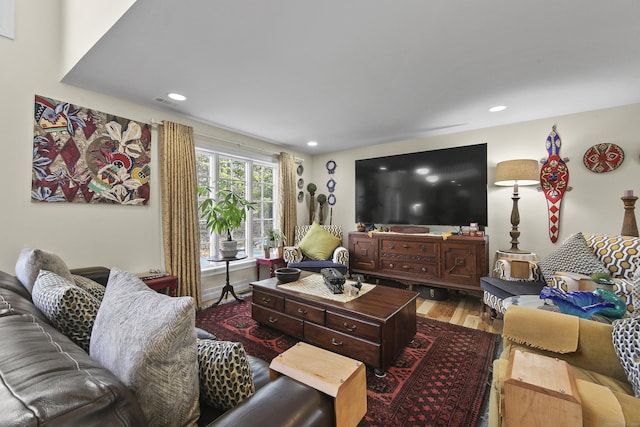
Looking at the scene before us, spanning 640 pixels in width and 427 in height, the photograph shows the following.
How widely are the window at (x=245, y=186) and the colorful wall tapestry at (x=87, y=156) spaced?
2.46 ft

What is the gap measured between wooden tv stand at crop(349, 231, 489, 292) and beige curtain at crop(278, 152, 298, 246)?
106cm

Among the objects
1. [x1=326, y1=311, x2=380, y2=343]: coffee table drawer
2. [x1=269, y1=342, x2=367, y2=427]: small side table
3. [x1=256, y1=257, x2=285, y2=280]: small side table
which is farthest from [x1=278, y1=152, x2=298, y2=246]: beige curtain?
[x1=269, y1=342, x2=367, y2=427]: small side table

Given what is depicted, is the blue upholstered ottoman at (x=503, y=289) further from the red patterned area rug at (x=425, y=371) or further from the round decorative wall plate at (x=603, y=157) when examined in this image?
the round decorative wall plate at (x=603, y=157)

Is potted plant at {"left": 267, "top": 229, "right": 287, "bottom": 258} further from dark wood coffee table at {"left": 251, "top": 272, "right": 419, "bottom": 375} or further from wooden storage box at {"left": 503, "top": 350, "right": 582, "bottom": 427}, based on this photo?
wooden storage box at {"left": 503, "top": 350, "right": 582, "bottom": 427}

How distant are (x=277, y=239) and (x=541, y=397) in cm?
349

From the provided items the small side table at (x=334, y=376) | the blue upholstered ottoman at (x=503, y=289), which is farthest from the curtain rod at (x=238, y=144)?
the blue upholstered ottoman at (x=503, y=289)

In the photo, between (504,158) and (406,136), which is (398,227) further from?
(504,158)

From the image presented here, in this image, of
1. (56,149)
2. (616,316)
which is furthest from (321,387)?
(56,149)

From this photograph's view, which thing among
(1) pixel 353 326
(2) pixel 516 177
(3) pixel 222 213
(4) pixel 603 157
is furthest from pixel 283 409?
(4) pixel 603 157

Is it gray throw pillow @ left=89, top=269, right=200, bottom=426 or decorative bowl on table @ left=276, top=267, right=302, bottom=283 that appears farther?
decorative bowl on table @ left=276, top=267, right=302, bottom=283

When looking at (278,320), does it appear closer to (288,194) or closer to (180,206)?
(180,206)

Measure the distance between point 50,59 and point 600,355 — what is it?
165 inches

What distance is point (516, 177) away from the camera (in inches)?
Result: 113

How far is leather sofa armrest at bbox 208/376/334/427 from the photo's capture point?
62cm
